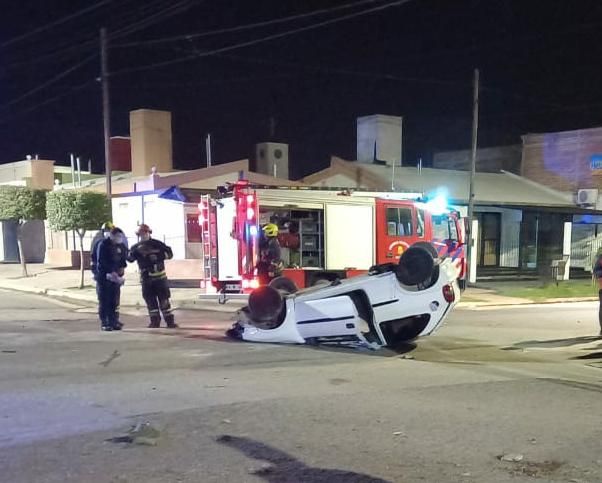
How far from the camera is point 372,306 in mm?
8070

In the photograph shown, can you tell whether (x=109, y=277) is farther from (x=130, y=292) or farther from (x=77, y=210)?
(x=77, y=210)

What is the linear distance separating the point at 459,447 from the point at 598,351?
5.54 m

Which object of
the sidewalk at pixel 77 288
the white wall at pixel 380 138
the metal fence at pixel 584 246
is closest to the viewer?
the sidewalk at pixel 77 288

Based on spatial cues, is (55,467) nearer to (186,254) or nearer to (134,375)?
(134,375)

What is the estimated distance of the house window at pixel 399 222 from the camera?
14930 mm

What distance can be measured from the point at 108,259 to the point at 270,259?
10.1 feet

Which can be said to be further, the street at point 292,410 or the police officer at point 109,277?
the police officer at point 109,277

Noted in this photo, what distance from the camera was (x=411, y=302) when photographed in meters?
8.04

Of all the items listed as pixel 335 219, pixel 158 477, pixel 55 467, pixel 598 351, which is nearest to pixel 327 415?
pixel 158 477

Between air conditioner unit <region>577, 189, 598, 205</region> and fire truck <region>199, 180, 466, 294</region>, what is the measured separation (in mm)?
11105

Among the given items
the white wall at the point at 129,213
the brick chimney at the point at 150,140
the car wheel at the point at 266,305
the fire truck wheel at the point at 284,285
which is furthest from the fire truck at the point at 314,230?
the brick chimney at the point at 150,140

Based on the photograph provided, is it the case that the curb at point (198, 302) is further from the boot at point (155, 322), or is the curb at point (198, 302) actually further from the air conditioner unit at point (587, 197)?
the air conditioner unit at point (587, 197)

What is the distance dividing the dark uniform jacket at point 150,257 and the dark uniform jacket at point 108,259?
195 millimetres

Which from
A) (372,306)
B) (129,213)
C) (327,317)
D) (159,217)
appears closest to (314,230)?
(327,317)
